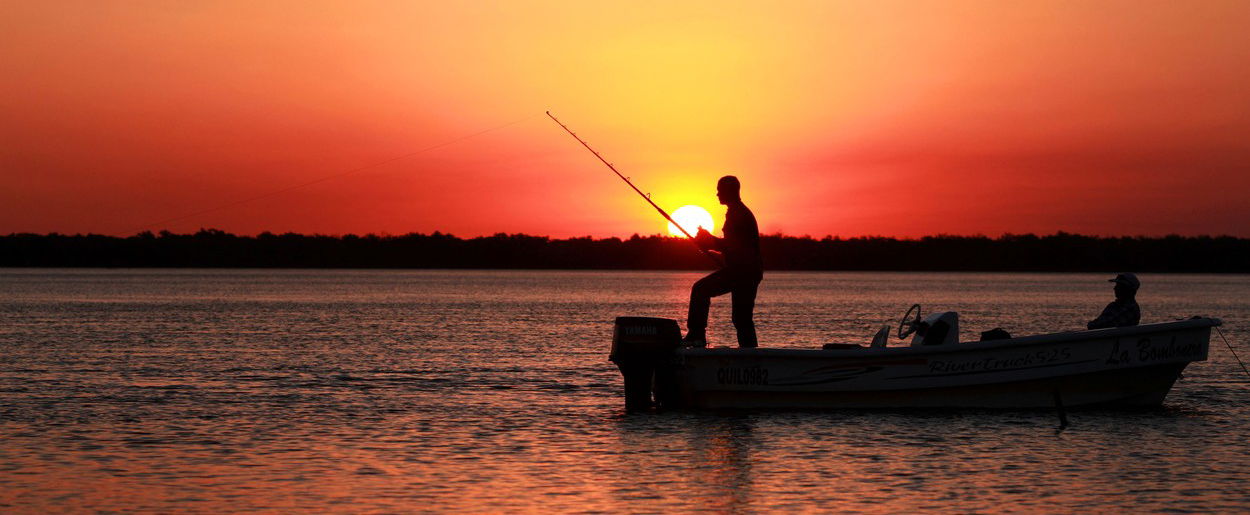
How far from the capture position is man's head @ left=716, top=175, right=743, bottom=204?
45.8 ft

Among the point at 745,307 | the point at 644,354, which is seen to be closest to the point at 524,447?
the point at 644,354

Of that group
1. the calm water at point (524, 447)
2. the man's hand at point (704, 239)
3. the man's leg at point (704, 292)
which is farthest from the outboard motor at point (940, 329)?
the man's hand at point (704, 239)

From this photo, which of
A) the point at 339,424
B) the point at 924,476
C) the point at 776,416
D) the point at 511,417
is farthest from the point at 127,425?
the point at 924,476

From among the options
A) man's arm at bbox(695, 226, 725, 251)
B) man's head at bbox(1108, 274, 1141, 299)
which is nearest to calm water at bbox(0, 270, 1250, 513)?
man's head at bbox(1108, 274, 1141, 299)

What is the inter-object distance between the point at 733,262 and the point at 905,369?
226cm

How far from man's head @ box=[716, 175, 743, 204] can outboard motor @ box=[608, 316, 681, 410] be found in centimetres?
141

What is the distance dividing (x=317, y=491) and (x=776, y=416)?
5.87 m

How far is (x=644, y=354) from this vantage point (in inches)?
554

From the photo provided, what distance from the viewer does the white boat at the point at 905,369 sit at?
46.3 feet

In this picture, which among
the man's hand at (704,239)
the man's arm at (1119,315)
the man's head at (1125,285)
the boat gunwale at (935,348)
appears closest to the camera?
the man's hand at (704,239)

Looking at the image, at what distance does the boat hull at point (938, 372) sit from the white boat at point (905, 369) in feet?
0.03

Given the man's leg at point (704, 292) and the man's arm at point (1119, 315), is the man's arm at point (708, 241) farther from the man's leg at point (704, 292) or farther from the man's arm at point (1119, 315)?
the man's arm at point (1119, 315)

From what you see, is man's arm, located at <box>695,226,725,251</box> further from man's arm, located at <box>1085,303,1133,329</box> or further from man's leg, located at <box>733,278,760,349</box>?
man's arm, located at <box>1085,303,1133,329</box>

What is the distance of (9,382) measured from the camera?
61.3 feet
